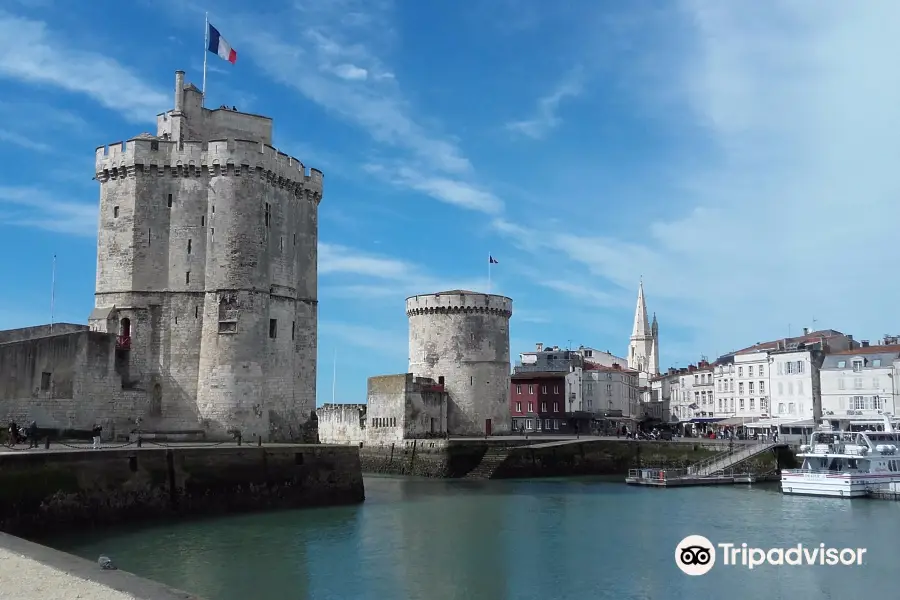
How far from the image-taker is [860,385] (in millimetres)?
52656

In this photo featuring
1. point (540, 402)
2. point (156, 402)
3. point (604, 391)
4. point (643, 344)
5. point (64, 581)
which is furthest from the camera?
point (643, 344)

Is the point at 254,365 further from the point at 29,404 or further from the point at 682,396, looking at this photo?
the point at 682,396

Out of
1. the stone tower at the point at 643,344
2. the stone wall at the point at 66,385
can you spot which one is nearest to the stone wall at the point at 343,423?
the stone wall at the point at 66,385

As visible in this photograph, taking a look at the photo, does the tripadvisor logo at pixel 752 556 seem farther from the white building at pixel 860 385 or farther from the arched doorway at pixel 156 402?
the white building at pixel 860 385

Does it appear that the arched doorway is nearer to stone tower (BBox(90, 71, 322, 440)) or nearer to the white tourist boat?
stone tower (BBox(90, 71, 322, 440))

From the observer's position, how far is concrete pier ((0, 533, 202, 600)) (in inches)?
440

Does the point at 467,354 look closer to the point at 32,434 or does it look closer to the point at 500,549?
the point at 32,434

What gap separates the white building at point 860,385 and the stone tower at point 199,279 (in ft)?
113

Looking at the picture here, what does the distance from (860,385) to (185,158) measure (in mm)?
41681

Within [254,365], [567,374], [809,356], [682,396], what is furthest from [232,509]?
[682,396]

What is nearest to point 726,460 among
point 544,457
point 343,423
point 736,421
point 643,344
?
point 544,457

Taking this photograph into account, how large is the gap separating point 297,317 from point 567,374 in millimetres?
38328

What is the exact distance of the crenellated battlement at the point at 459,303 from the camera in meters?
53.1

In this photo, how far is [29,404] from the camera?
27781mm
